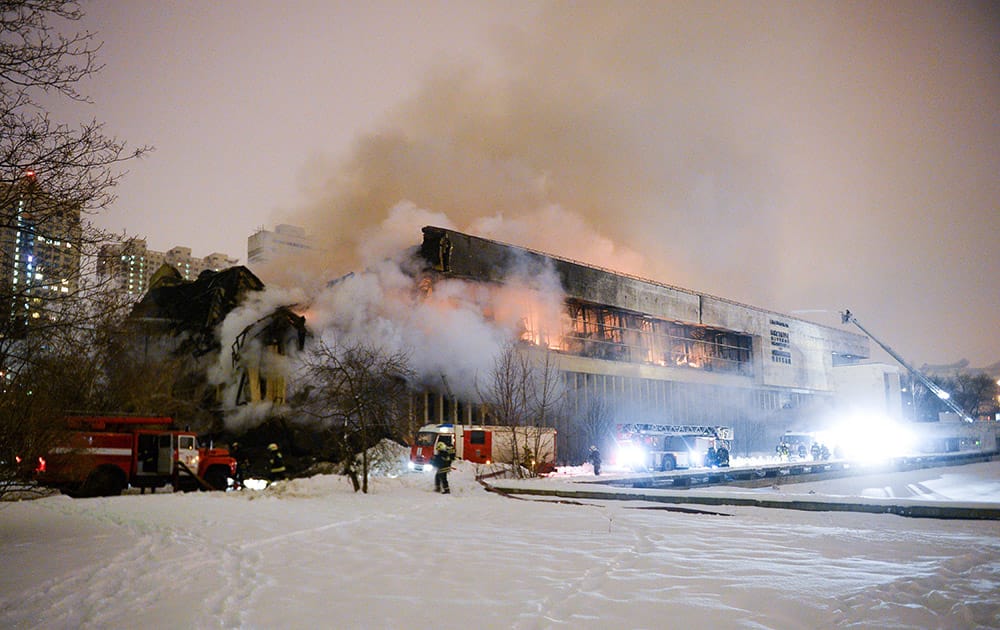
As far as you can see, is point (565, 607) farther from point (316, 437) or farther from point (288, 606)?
point (316, 437)

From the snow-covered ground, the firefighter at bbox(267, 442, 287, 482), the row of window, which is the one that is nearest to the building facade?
the row of window

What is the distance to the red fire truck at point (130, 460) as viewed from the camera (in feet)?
→ 64.8

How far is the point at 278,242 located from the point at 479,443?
2034 centimetres

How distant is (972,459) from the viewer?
48188 millimetres

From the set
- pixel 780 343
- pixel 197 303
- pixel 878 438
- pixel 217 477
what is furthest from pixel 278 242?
pixel 878 438

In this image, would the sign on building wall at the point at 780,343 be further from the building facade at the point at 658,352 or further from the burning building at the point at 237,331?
the burning building at the point at 237,331

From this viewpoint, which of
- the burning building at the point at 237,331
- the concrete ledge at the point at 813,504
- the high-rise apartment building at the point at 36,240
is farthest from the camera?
the burning building at the point at 237,331

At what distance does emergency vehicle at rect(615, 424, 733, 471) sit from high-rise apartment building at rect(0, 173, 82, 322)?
99.9 feet

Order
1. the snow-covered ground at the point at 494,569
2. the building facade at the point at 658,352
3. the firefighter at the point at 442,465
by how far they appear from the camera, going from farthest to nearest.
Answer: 1. the building facade at the point at 658,352
2. the firefighter at the point at 442,465
3. the snow-covered ground at the point at 494,569

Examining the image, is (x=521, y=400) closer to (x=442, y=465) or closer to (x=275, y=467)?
(x=442, y=465)

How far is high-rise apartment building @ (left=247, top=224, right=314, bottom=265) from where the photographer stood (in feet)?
141

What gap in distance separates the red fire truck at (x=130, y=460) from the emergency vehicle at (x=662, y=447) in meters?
20.7

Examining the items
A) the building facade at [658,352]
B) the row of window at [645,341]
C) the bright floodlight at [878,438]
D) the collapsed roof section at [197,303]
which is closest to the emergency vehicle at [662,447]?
the building facade at [658,352]

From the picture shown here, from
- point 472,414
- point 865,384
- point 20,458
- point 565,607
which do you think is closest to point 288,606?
point 565,607
